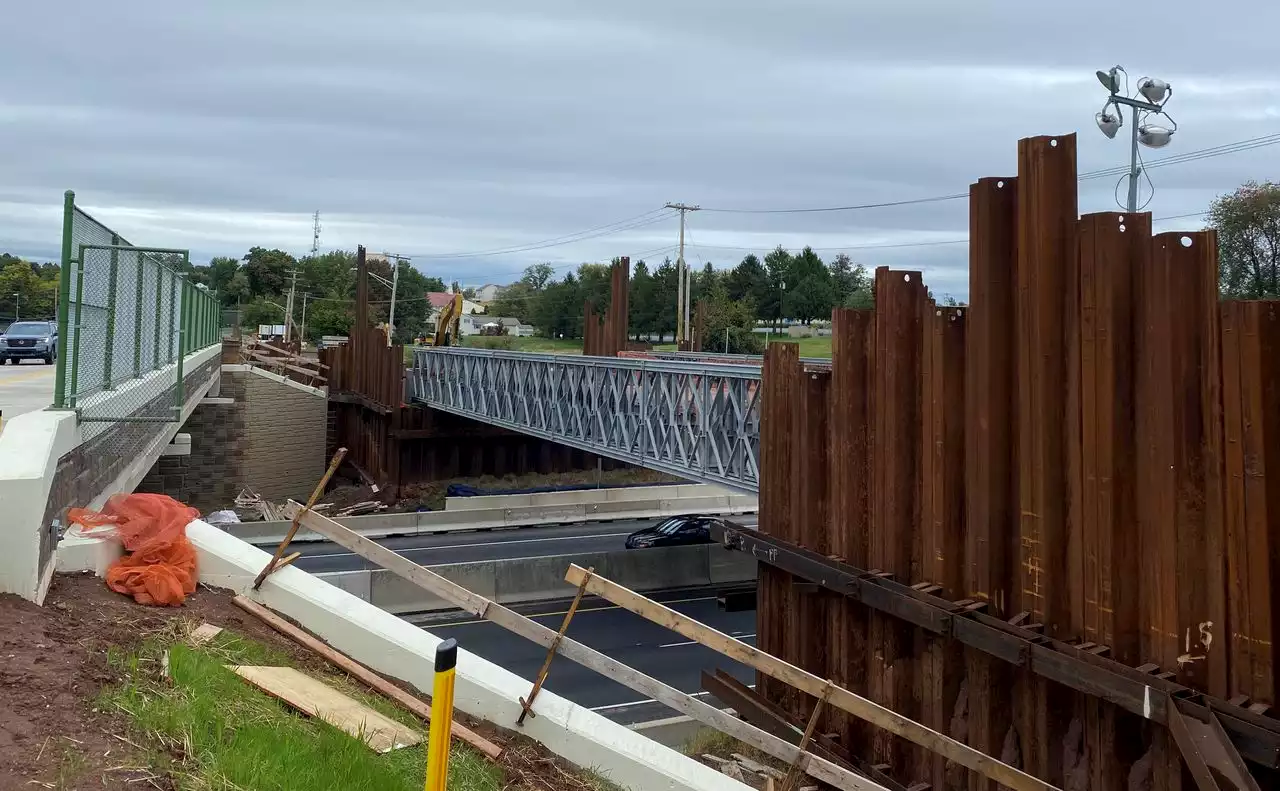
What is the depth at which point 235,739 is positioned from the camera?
17.5 feet

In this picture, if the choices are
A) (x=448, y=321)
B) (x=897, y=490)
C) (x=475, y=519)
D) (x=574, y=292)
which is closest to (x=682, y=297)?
(x=448, y=321)

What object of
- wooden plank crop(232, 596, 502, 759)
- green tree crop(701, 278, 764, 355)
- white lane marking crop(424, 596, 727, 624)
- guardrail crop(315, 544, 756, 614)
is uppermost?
green tree crop(701, 278, 764, 355)

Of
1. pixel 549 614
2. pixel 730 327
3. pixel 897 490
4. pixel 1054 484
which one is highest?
pixel 730 327

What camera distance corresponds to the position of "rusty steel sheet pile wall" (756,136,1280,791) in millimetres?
7613

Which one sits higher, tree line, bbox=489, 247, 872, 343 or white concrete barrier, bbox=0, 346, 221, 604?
tree line, bbox=489, 247, 872, 343

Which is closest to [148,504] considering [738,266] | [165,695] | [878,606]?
[165,695]

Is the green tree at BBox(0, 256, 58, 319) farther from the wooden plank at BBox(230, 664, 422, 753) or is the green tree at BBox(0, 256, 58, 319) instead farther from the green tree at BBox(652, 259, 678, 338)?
the green tree at BBox(652, 259, 678, 338)

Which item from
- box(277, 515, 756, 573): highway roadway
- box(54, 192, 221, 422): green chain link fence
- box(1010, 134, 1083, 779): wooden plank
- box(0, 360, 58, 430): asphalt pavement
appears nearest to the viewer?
box(54, 192, 221, 422): green chain link fence

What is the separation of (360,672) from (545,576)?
17.3 metres

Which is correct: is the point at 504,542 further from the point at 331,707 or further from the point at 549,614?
the point at 331,707

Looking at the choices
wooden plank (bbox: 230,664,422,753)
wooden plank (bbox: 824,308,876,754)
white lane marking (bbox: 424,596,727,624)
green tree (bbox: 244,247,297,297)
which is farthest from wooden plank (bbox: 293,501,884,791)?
green tree (bbox: 244,247,297,297)

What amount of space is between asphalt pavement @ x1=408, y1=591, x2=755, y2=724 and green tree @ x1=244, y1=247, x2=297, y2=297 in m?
97.4

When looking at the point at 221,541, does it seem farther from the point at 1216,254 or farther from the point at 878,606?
the point at 1216,254

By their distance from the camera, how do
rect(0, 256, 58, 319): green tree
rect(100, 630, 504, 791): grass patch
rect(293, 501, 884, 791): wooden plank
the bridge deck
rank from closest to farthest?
1. rect(100, 630, 504, 791): grass patch
2. rect(293, 501, 884, 791): wooden plank
3. the bridge deck
4. rect(0, 256, 58, 319): green tree
